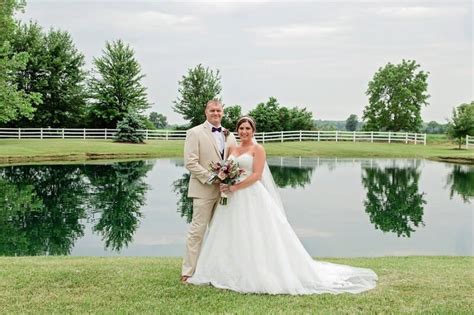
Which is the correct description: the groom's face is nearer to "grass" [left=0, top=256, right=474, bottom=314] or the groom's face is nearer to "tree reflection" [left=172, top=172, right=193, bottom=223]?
"grass" [left=0, top=256, right=474, bottom=314]

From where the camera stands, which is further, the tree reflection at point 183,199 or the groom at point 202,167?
the tree reflection at point 183,199

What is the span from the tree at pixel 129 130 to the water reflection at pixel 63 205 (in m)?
14.6

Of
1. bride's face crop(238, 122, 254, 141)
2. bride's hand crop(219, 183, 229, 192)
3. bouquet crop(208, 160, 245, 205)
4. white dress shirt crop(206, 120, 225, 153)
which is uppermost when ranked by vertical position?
bride's face crop(238, 122, 254, 141)

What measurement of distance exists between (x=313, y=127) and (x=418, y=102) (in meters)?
11.7

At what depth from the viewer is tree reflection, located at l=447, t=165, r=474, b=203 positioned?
2099 centimetres

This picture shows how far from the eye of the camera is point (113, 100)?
157 ft

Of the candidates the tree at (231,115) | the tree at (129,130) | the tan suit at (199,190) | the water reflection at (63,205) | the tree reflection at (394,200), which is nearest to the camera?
the tan suit at (199,190)

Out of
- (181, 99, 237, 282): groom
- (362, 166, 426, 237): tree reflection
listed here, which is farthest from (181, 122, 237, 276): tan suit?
(362, 166, 426, 237): tree reflection

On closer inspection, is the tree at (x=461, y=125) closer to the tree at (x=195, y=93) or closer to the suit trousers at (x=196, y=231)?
the tree at (x=195, y=93)

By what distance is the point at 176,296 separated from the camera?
5707mm

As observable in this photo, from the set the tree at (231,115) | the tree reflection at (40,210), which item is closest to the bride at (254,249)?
the tree reflection at (40,210)

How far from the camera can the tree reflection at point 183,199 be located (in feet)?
53.3

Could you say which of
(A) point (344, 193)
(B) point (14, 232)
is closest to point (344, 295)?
(B) point (14, 232)

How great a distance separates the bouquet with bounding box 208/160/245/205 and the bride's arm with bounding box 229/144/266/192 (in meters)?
0.08
